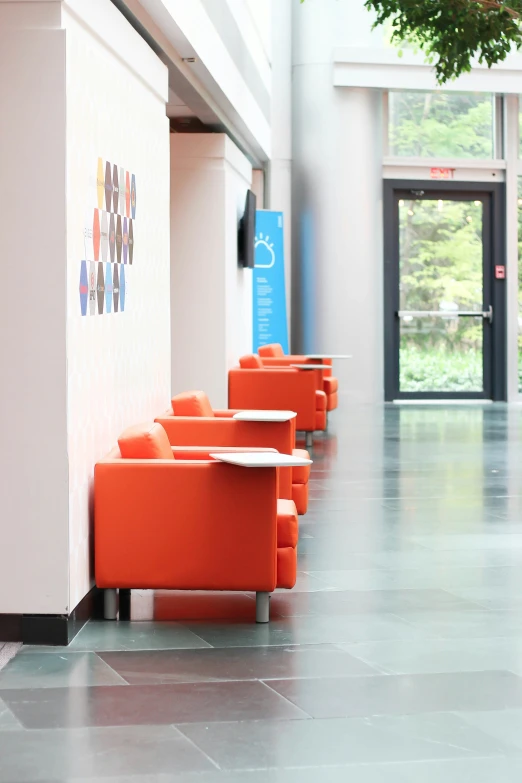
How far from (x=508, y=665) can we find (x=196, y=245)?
24.1 ft

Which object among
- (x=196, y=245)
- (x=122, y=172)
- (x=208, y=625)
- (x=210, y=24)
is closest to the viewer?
(x=208, y=625)

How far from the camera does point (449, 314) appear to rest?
18.3 m

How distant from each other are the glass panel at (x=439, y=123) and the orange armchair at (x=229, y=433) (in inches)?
444

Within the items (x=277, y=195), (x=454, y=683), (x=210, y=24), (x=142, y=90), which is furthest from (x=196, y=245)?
(x=454, y=683)

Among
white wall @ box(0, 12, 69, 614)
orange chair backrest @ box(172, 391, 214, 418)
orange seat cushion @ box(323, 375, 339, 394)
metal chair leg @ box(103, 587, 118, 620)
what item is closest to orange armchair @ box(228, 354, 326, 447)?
orange seat cushion @ box(323, 375, 339, 394)

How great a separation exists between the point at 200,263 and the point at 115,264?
5.45 meters

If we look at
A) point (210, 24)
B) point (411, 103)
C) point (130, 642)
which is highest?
point (411, 103)

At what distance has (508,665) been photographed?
4.55m

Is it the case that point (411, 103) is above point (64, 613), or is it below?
above

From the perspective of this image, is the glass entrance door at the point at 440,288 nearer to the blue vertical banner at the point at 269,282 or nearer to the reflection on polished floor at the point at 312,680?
the blue vertical banner at the point at 269,282

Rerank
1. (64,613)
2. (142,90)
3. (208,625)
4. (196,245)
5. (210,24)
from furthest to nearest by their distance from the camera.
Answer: (196,245) < (210,24) < (142,90) < (208,625) < (64,613)

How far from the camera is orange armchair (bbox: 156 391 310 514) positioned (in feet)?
23.1

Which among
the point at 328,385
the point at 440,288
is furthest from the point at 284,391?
the point at 440,288

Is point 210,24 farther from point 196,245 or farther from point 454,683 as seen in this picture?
point 454,683
